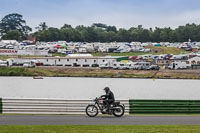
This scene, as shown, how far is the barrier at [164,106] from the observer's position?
20531mm

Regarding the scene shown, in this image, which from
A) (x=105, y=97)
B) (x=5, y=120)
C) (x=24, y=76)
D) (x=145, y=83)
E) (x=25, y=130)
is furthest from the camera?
(x=24, y=76)

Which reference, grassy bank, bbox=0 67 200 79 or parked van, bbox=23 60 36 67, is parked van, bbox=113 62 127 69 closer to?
grassy bank, bbox=0 67 200 79

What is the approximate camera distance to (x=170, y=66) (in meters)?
80.1

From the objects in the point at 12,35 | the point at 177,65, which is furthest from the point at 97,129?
the point at 12,35

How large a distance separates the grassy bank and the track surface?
54505mm

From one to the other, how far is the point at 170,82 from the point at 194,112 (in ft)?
158

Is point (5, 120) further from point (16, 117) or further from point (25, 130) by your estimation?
point (25, 130)

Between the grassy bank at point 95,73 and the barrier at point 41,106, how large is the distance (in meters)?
53.6

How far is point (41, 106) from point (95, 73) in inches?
2279

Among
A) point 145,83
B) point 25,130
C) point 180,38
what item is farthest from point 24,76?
point 180,38

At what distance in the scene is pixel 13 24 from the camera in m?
190

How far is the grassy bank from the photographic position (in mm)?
73912

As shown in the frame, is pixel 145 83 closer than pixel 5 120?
No

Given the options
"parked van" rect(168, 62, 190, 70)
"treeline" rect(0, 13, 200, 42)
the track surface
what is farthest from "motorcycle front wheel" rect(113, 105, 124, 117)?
"treeline" rect(0, 13, 200, 42)
